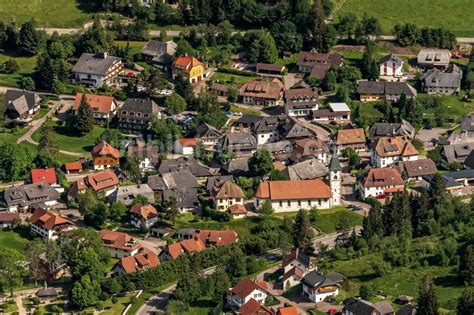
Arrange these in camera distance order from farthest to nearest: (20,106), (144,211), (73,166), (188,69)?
(188,69) < (20,106) < (73,166) < (144,211)

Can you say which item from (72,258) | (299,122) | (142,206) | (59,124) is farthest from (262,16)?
(72,258)

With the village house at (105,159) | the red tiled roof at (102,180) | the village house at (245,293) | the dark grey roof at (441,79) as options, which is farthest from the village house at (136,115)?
the village house at (245,293)

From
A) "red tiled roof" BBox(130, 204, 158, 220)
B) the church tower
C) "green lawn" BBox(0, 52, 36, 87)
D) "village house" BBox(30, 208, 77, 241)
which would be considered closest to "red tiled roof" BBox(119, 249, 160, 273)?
"red tiled roof" BBox(130, 204, 158, 220)

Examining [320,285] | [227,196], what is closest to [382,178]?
[227,196]

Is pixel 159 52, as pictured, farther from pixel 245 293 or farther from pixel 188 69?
pixel 245 293

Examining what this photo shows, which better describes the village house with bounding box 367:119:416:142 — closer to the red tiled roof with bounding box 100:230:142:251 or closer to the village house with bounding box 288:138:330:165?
the village house with bounding box 288:138:330:165

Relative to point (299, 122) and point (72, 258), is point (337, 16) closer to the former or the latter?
point (299, 122)

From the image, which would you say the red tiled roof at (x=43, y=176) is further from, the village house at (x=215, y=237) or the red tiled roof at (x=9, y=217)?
the village house at (x=215, y=237)
